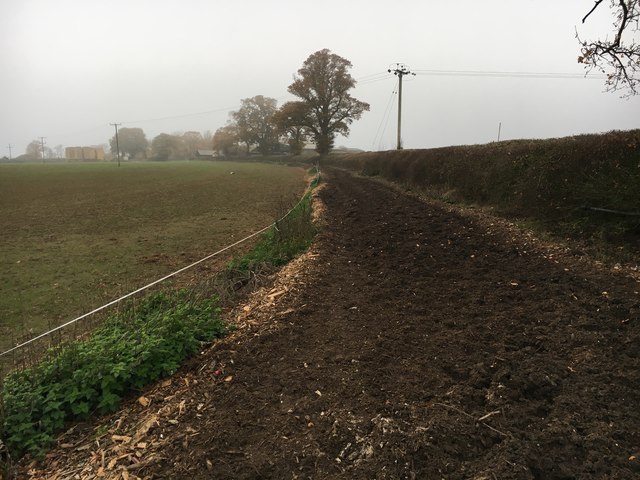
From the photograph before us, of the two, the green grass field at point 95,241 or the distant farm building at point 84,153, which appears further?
the distant farm building at point 84,153

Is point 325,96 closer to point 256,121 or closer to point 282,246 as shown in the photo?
point 256,121

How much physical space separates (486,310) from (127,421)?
395 centimetres

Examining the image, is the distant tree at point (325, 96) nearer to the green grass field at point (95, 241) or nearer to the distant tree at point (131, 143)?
the green grass field at point (95, 241)

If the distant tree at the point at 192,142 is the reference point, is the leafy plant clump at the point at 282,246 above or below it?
below

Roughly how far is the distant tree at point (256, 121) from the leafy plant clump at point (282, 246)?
93.5 metres

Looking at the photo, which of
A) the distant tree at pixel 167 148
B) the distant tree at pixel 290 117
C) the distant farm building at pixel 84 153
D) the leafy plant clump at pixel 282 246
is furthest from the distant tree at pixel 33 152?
the leafy plant clump at pixel 282 246

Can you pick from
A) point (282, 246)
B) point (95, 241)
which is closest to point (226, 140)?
point (95, 241)

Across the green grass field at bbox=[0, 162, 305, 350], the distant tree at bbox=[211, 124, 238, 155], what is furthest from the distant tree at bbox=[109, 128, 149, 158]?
the green grass field at bbox=[0, 162, 305, 350]

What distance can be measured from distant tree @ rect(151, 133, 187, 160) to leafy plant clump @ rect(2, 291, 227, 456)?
16423 cm

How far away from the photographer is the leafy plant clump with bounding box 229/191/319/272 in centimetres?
793

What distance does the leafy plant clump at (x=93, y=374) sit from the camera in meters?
3.27

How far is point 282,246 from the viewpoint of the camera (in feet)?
28.4

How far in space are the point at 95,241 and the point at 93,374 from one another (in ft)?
36.4

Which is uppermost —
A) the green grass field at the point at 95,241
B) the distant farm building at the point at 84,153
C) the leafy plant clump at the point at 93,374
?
the distant farm building at the point at 84,153
